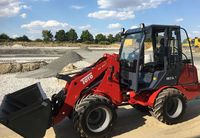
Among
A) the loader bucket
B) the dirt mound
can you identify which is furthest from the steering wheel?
the dirt mound

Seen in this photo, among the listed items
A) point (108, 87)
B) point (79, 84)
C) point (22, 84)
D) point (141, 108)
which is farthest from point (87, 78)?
point (22, 84)

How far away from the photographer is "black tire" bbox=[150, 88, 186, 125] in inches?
269

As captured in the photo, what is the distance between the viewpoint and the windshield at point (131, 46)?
7.23 m

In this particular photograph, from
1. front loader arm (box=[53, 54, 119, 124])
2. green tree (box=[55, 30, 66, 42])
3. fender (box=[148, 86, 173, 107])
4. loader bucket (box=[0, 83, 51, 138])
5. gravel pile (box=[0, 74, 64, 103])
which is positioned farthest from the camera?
green tree (box=[55, 30, 66, 42])

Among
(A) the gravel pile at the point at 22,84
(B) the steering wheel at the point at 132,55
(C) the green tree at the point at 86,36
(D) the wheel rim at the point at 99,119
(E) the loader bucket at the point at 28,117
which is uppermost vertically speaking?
(C) the green tree at the point at 86,36

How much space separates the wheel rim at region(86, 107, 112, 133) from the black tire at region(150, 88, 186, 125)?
1239 mm

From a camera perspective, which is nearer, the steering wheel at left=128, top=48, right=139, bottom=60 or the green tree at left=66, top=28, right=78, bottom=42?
the steering wheel at left=128, top=48, right=139, bottom=60

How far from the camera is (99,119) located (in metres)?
6.39

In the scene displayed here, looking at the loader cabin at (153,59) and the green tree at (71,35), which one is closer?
the loader cabin at (153,59)

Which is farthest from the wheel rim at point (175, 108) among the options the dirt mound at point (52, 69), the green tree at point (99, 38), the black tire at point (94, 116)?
the green tree at point (99, 38)

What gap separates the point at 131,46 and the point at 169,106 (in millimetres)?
1758

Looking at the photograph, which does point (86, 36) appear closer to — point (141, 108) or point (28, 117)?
point (141, 108)

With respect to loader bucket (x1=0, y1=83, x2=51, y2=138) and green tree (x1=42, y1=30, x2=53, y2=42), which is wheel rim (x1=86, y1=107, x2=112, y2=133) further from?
green tree (x1=42, y1=30, x2=53, y2=42)

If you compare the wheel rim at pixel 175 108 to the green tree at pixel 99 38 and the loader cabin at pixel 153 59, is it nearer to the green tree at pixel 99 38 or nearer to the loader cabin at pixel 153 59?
the loader cabin at pixel 153 59
